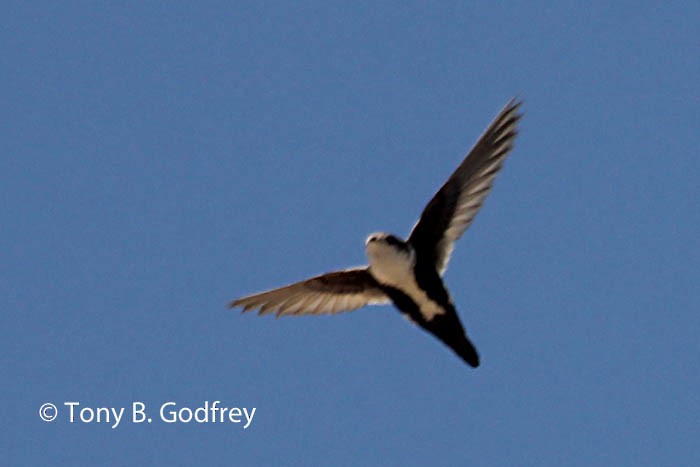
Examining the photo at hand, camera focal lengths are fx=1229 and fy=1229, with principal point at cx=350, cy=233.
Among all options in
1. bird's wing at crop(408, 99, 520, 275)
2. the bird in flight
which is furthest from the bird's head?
bird's wing at crop(408, 99, 520, 275)

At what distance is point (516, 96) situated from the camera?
767 cm

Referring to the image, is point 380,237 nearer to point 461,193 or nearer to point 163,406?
point 461,193

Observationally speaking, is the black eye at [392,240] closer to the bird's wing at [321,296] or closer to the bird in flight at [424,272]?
the bird in flight at [424,272]

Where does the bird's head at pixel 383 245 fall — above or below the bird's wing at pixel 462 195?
below

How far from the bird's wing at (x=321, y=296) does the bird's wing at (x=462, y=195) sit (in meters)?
0.45

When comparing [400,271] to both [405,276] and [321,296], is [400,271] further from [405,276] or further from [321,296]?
[321,296]

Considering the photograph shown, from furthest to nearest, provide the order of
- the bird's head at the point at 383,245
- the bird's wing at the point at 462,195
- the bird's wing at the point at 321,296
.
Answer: the bird's wing at the point at 321,296 → the bird's wing at the point at 462,195 → the bird's head at the point at 383,245

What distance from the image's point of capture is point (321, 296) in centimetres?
791

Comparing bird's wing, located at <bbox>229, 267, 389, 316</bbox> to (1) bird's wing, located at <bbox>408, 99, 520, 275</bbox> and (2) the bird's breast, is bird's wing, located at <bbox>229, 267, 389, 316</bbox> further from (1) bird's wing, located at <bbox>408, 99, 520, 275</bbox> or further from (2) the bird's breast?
(1) bird's wing, located at <bbox>408, 99, 520, 275</bbox>

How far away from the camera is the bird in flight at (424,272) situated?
7.26 m

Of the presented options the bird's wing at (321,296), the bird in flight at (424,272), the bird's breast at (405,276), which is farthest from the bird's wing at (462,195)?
the bird's wing at (321,296)

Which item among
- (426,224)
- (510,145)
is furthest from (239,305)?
(510,145)

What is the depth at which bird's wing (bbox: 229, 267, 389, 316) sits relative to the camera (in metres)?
7.72

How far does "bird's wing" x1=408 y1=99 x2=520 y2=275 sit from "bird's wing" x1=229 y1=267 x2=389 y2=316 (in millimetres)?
446
